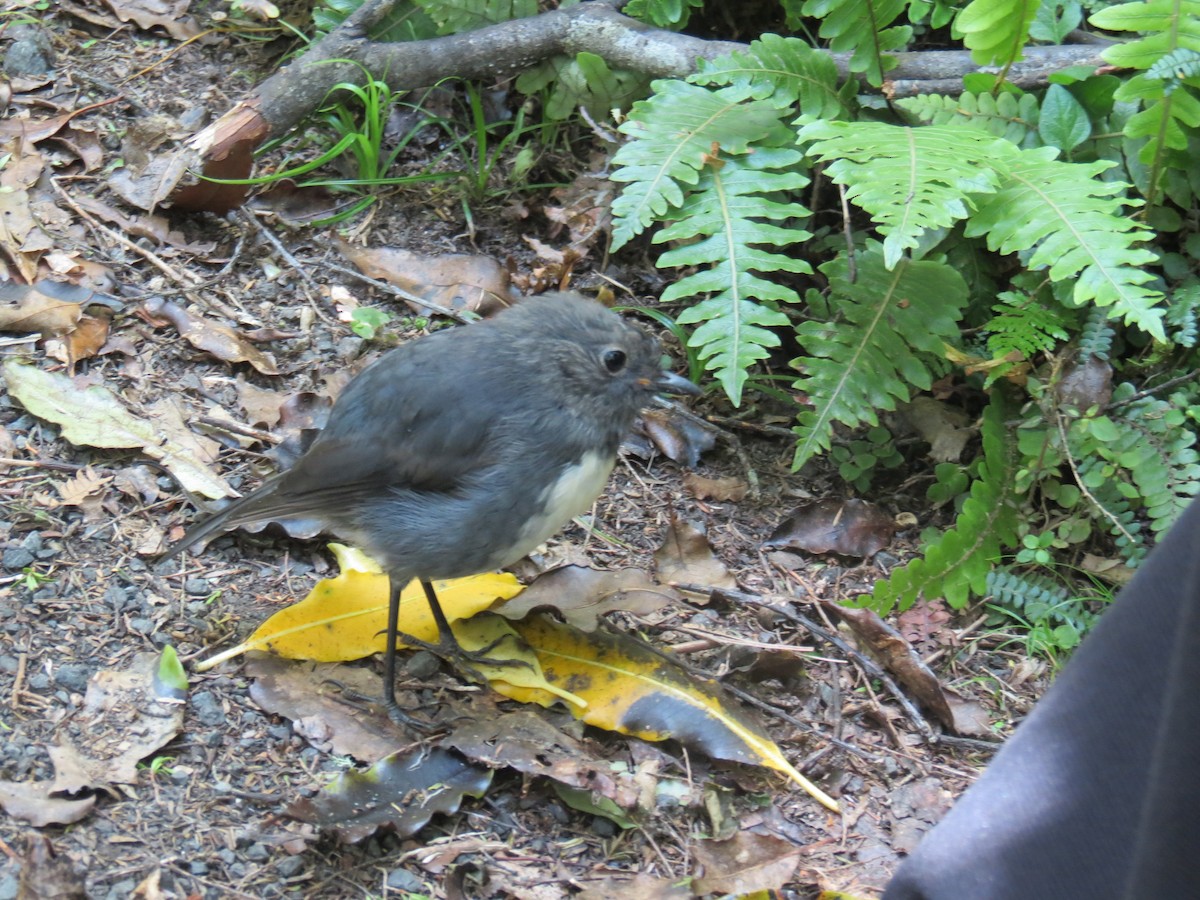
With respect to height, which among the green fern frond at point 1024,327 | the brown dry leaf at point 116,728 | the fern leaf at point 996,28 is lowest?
the brown dry leaf at point 116,728

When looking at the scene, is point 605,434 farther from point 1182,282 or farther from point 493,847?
point 1182,282

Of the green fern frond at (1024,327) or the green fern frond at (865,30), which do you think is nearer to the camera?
the green fern frond at (1024,327)

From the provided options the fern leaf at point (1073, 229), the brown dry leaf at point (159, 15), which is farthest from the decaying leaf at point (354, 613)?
the brown dry leaf at point (159, 15)

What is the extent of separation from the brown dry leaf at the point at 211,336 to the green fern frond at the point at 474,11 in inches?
72.0

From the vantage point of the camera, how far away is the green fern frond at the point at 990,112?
4316mm

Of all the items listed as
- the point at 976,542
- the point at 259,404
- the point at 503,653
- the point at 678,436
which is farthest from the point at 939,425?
the point at 259,404

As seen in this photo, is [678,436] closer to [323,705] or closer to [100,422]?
[323,705]

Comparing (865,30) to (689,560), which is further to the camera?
(865,30)

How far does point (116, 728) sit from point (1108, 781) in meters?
2.51

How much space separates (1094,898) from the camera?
1.90 metres

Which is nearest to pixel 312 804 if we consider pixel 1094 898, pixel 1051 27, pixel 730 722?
pixel 730 722

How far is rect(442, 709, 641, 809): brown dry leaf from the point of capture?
3229 millimetres

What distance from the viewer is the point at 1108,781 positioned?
1896mm

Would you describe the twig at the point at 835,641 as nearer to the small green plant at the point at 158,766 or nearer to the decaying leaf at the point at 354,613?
the decaying leaf at the point at 354,613
